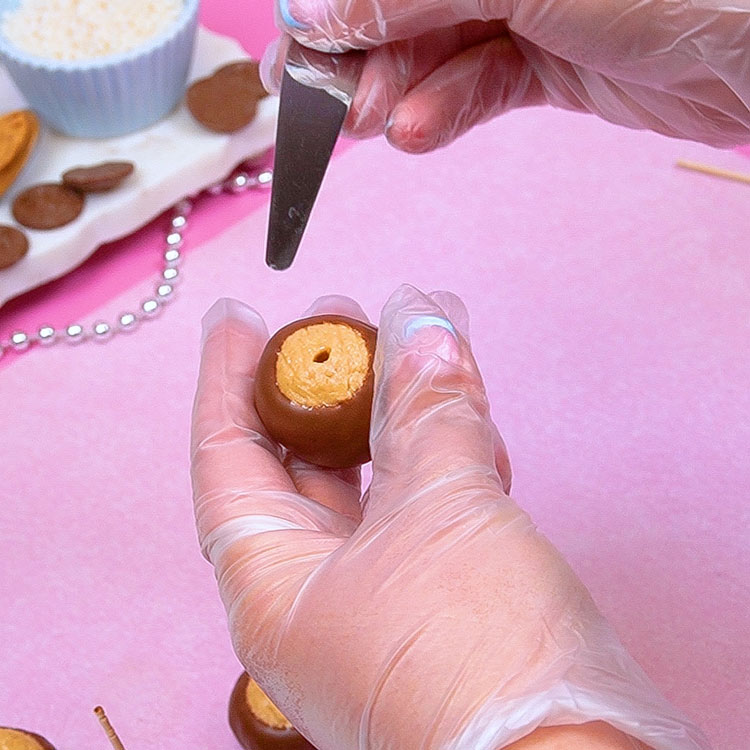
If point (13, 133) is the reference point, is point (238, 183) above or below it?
below

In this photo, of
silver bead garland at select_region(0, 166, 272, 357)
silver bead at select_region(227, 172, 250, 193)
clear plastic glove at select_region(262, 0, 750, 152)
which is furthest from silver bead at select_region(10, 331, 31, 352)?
clear plastic glove at select_region(262, 0, 750, 152)

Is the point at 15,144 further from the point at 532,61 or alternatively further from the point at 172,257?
the point at 532,61

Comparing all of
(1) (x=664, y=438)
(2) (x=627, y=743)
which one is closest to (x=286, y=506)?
(2) (x=627, y=743)

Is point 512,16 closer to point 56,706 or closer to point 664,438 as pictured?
point 664,438

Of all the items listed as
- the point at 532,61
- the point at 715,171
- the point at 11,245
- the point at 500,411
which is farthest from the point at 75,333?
the point at 715,171

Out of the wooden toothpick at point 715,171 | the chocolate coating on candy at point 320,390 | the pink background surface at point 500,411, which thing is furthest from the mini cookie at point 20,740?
the wooden toothpick at point 715,171

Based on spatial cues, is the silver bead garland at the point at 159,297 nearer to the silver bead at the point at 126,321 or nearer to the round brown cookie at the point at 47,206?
the silver bead at the point at 126,321
